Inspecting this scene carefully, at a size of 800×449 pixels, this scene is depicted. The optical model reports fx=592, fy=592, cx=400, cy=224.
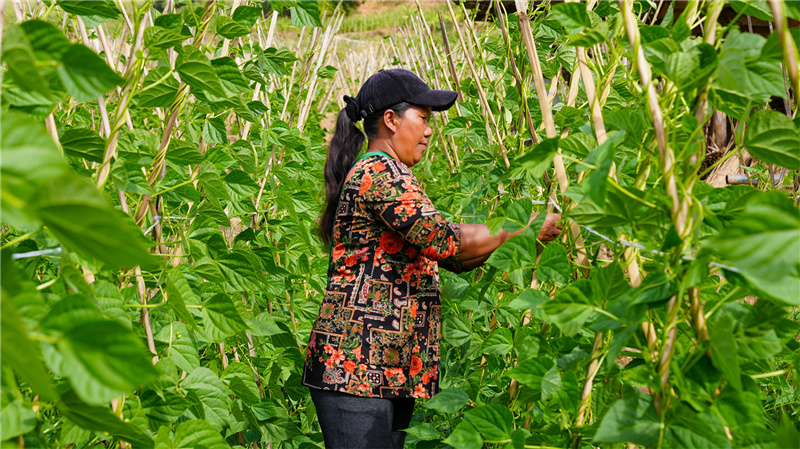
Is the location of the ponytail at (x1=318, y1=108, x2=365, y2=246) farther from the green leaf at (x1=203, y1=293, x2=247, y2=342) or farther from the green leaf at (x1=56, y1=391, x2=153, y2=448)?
the green leaf at (x1=56, y1=391, x2=153, y2=448)

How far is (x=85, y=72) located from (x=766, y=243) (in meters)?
0.59

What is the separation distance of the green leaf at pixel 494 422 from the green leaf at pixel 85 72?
0.58 meters

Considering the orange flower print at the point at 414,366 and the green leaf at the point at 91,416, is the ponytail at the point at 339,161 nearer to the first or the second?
the orange flower print at the point at 414,366

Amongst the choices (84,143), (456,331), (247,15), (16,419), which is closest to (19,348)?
(16,419)

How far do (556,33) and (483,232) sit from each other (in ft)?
1.54

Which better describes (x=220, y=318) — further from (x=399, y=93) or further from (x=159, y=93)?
(x=399, y=93)

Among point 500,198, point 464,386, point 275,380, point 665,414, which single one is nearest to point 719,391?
point 665,414

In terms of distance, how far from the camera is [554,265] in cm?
90

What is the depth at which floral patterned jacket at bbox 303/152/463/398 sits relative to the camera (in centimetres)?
141

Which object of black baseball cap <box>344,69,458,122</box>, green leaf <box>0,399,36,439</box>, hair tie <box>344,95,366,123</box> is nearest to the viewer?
green leaf <box>0,399,36,439</box>

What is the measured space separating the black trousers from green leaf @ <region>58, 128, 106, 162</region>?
84 centimetres

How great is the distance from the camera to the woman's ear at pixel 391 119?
1.57 meters

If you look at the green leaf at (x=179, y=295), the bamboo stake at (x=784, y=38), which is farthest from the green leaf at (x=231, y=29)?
the bamboo stake at (x=784, y=38)

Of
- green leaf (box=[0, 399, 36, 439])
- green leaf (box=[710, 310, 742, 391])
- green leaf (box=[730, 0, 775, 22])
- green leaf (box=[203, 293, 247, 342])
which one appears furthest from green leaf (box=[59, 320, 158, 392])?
green leaf (box=[730, 0, 775, 22])
